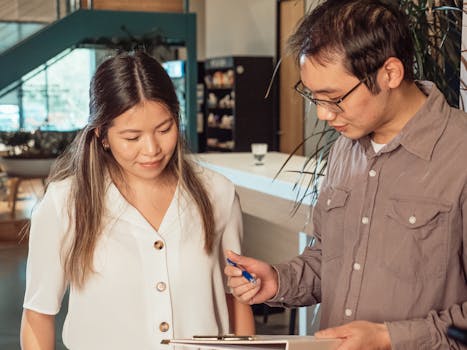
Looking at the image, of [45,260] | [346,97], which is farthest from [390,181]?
[45,260]

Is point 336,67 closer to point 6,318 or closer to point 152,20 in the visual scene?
point 6,318

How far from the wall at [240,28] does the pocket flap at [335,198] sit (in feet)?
33.0

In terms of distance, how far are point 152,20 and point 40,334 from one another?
721 cm

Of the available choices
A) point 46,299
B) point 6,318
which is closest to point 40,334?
point 46,299

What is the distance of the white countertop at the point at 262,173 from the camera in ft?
13.4

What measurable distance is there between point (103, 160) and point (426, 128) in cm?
86

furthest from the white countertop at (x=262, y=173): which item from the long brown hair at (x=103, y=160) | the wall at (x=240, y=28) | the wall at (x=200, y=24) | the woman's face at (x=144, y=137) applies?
the wall at (x=200, y=24)

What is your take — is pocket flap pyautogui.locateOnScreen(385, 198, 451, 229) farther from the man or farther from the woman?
the woman

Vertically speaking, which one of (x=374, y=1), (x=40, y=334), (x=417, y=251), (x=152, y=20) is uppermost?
(x=152, y=20)

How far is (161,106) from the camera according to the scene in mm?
1777

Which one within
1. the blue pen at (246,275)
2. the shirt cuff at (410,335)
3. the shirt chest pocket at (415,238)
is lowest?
the shirt cuff at (410,335)

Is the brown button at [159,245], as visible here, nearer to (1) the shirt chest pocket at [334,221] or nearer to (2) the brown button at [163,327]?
(2) the brown button at [163,327]

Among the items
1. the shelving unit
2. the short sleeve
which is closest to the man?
the short sleeve

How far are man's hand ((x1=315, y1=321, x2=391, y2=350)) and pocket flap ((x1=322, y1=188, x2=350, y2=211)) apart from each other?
331 mm
